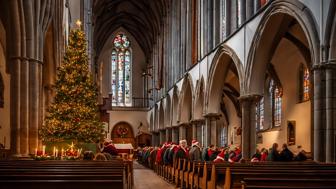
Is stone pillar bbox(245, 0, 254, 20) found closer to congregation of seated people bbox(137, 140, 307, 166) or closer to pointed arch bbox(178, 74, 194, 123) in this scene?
congregation of seated people bbox(137, 140, 307, 166)

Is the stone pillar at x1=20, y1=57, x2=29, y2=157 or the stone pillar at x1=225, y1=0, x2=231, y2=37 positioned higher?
the stone pillar at x1=225, y1=0, x2=231, y2=37

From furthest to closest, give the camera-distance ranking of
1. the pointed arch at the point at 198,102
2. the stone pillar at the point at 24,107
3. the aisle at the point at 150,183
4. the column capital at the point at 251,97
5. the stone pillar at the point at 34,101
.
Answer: the pointed arch at the point at 198,102
the column capital at the point at 251,97
the aisle at the point at 150,183
the stone pillar at the point at 34,101
the stone pillar at the point at 24,107

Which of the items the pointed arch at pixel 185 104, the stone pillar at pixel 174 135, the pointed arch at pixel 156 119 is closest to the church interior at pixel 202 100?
the pointed arch at pixel 185 104

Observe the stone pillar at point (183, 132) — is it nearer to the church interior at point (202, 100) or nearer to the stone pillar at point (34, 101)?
the church interior at point (202, 100)

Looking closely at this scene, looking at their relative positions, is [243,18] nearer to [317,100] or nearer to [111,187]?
[317,100]

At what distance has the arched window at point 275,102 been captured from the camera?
957 inches

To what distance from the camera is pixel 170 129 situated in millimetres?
37594

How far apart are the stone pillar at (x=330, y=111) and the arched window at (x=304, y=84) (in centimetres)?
944

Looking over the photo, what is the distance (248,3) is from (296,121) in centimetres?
651

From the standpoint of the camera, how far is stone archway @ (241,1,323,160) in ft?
45.2

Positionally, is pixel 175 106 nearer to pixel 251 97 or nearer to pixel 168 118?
pixel 168 118

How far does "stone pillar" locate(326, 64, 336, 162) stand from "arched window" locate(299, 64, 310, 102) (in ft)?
31.0

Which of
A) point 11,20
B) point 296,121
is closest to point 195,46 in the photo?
point 296,121

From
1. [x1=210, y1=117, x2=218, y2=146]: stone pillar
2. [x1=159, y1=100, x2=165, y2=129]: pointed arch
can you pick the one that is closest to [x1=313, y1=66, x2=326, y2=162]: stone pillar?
[x1=210, y1=117, x2=218, y2=146]: stone pillar
